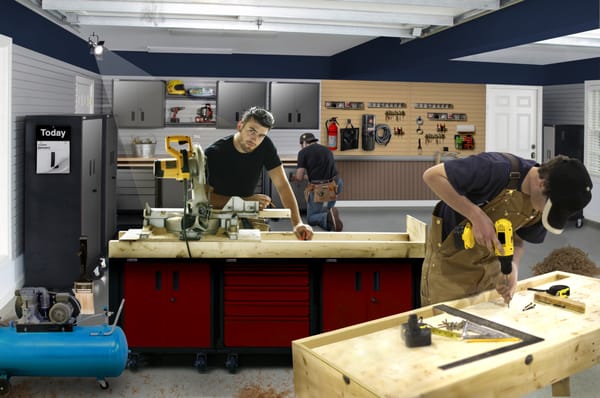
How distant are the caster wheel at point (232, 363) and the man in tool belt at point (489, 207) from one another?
156 cm

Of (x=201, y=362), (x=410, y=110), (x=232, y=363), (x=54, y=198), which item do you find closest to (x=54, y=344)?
(x=201, y=362)

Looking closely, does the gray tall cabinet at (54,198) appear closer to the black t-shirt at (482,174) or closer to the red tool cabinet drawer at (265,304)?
the red tool cabinet drawer at (265,304)

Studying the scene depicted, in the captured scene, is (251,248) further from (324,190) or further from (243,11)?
(324,190)

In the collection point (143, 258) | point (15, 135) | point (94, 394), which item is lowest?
point (94, 394)

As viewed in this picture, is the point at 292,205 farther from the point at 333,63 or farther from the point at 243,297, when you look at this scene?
the point at 333,63

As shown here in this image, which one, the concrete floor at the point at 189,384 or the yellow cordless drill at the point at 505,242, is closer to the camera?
the yellow cordless drill at the point at 505,242

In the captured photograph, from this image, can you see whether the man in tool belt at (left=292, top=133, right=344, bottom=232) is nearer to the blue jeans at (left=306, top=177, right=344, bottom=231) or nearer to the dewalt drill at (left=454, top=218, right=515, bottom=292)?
the blue jeans at (left=306, top=177, right=344, bottom=231)

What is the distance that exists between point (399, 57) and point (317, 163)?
1.78m

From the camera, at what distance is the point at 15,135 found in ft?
22.2

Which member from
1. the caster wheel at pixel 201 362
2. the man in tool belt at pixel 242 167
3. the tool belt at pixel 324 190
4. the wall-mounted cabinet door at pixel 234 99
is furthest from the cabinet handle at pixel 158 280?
the wall-mounted cabinet door at pixel 234 99

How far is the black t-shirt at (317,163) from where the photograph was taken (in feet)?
29.4

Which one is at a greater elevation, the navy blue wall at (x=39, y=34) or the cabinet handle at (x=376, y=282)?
the navy blue wall at (x=39, y=34)

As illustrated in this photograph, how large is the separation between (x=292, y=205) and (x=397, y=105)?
8677 mm

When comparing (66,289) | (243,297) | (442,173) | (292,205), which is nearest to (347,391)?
(442,173)
